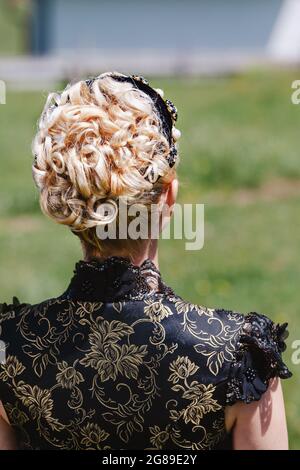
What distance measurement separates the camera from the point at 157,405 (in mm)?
2070

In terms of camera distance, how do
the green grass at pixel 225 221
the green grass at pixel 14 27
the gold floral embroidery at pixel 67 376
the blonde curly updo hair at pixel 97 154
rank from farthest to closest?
the green grass at pixel 14 27
the green grass at pixel 225 221
the gold floral embroidery at pixel 67 376
the blonde curly updo hair at pixel 97 154

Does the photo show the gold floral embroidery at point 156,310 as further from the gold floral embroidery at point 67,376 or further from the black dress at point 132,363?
the gold floral embroidery at point 67,376

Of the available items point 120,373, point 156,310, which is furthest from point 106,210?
point 120,373

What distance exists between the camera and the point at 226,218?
844cm

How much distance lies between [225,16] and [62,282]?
24662 millimetres

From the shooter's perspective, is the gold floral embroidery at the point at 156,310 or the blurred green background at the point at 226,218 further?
the blurred green background at the point at 226,218

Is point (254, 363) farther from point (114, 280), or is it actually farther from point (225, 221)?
point (225, 221)

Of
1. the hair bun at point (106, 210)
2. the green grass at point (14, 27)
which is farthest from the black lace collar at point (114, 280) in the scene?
the green grass at point (14, 27)

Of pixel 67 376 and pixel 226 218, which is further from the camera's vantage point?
pixel 226 218

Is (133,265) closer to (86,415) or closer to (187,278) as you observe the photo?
(86,415)

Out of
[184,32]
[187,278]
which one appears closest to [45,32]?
[184,32]

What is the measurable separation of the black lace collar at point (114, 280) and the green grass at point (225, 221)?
2046mm

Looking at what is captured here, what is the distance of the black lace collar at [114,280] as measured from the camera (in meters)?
2.11

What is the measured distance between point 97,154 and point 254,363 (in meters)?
0.59
